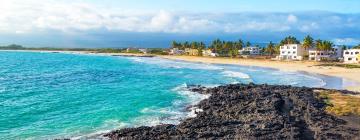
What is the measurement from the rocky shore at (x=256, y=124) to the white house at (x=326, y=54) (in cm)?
9396

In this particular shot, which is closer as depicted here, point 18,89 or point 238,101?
point 238,101

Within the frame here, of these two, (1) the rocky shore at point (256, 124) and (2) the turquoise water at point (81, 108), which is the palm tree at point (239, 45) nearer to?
(2) the turquoise water at point (81, 108)

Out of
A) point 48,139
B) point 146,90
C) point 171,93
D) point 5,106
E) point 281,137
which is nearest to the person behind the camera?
point 281,137

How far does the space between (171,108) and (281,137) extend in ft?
53.5

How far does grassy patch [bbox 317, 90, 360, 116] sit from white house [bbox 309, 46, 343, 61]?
82.1 metres

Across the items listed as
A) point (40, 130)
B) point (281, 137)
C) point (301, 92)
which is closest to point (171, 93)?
point (301, 92)

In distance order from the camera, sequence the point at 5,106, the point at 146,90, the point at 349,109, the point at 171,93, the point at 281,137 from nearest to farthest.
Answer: the point at 281,137 → the point at 349,109 → the point at 5,106 → the point at 171,93 → the point at 146,90

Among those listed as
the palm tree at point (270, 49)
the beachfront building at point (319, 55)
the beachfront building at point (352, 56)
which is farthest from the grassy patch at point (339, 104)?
the palm tree at point (270, 49)

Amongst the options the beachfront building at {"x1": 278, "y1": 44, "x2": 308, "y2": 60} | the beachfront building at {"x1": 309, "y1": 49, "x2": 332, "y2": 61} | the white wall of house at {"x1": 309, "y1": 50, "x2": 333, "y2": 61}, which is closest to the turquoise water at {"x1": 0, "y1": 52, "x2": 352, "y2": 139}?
the beachfront building at {"x1": 309, "y1": 49, "x2": 332, "y2": 61}

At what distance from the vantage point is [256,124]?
92.9 feet

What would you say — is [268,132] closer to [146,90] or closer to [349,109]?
[349,109]

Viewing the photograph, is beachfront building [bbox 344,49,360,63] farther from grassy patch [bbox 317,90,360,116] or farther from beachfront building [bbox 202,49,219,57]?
grassy patch [bbox 317,90,360,116]

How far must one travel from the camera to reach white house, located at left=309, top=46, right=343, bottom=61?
130m

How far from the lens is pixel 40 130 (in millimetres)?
29938
